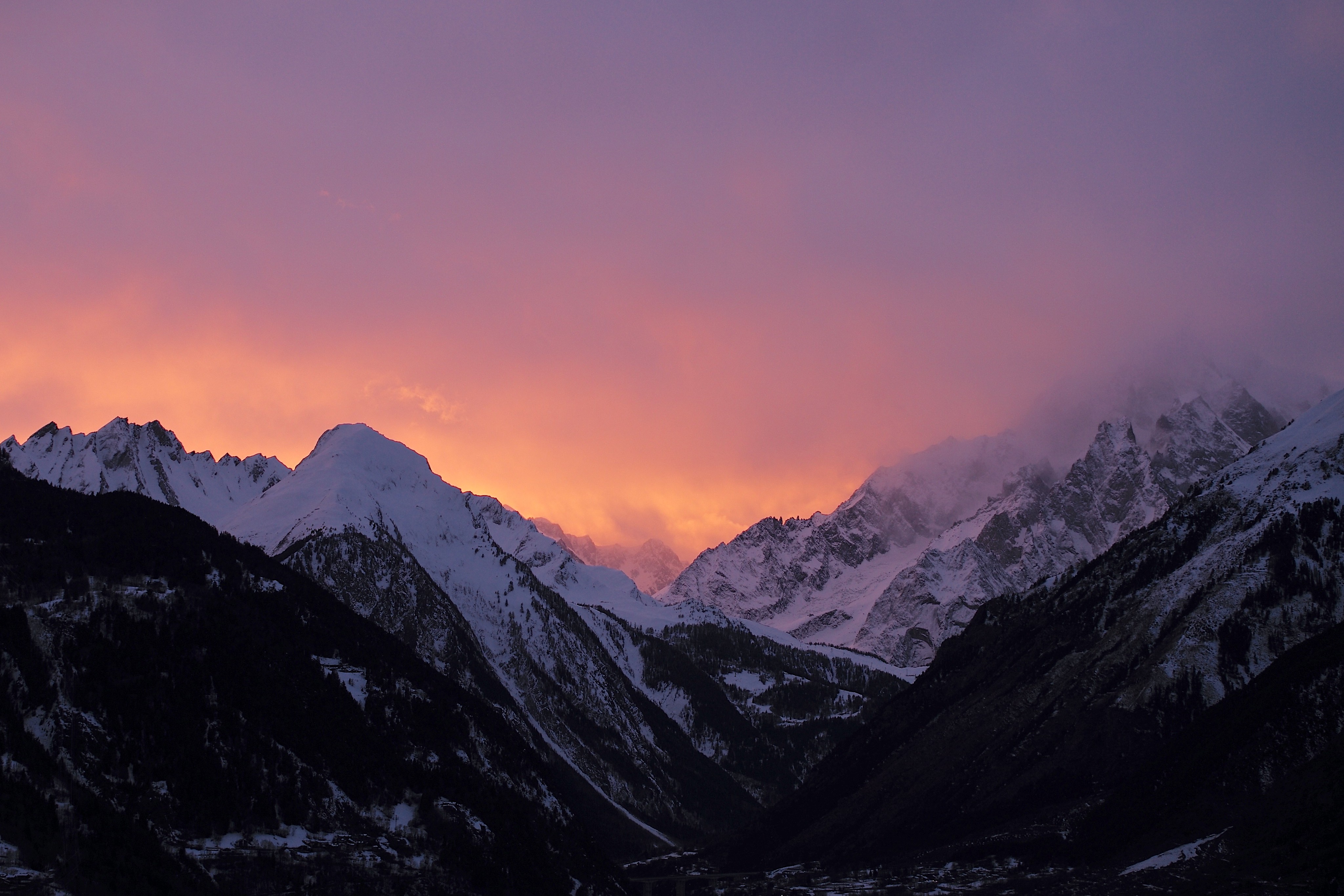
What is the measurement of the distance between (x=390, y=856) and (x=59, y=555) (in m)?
55.9

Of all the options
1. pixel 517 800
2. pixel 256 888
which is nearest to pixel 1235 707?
pixel 517 800

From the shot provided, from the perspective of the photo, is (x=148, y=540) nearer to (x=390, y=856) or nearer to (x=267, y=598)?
(x=267, y=598)

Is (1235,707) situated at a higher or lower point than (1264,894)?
higher

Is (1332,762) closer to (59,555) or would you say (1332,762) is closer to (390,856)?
(390,856)

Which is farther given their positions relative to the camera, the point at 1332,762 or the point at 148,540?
the point at 148,540

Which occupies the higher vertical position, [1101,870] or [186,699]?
[186,699]

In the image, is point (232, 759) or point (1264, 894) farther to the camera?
point (232, 759)

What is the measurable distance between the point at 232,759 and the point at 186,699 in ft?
31.8

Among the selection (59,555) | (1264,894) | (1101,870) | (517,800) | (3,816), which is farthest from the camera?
(517,800)

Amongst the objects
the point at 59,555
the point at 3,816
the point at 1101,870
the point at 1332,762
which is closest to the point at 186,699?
the point at 59,555

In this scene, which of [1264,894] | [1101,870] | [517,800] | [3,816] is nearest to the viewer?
[3,816]

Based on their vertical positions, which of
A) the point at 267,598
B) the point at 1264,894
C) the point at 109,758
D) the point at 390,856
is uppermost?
the point at 267,598

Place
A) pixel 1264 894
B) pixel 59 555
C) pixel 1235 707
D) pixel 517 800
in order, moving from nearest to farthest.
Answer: pixel 1264 894 < pixel 59 555 < pixel 1235 707 < pixel 517 800

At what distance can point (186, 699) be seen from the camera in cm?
15100
